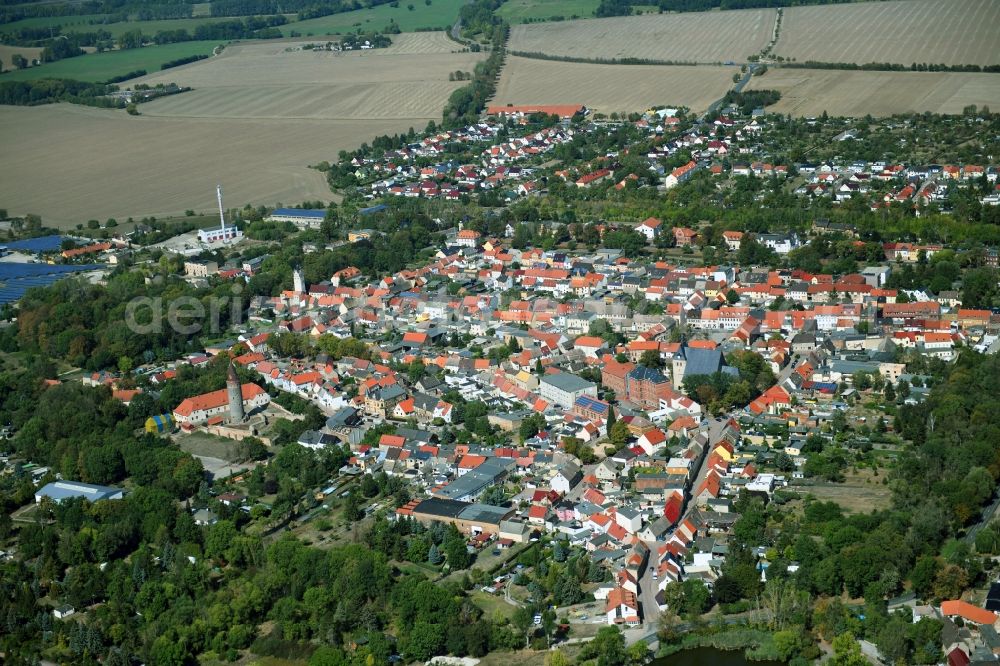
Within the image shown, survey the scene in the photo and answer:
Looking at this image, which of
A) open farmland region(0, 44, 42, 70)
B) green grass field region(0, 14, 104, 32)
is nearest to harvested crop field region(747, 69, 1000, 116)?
open farmland region(0, 44, 42, 70)

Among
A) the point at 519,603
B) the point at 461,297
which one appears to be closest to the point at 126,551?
the point at 519,603

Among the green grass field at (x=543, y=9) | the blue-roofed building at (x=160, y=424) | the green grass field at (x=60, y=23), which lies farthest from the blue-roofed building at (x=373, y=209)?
the green grass field at (x=60, y=23)

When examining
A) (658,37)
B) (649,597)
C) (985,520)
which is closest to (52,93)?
(658,37)

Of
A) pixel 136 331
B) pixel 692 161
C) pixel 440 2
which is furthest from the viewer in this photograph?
pixel 440 2

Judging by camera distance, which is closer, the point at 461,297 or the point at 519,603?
the point at 519,603

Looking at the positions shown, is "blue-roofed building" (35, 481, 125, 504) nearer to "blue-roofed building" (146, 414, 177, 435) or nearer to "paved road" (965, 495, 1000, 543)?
"blue-roofed building" (146, 414, 177, 435)

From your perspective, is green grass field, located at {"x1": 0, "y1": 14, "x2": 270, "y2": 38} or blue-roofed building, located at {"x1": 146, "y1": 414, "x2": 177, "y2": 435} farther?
green grass field, located at {"x1": 0, "y1": 14, "x2": 270, "y2": 38}

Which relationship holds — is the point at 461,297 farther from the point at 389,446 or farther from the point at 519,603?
the point at 519,603
